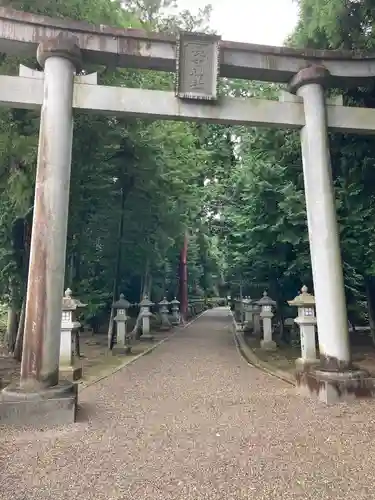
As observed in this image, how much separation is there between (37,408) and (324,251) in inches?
183

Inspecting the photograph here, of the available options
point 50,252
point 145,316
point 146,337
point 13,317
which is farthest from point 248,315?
point 50,252

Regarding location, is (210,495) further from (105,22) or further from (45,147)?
(105,22)

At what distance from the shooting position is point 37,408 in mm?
5348

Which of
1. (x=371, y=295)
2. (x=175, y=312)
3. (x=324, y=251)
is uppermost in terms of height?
(x=324, y=251)

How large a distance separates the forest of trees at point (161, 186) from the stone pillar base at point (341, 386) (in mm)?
3742

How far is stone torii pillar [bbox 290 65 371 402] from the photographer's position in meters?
A: 6.40

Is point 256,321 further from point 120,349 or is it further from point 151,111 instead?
point 151,111

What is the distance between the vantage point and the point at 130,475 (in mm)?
3834

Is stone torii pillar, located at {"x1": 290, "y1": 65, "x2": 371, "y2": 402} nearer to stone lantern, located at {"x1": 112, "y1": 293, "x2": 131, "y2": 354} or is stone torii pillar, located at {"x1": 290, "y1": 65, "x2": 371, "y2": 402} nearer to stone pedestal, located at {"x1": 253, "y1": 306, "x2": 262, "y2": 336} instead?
stone lantern, located at {"x1": 112, "y1": 293, "x2": 131, "y2": 354}

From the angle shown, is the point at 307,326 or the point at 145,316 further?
the point at 145,316

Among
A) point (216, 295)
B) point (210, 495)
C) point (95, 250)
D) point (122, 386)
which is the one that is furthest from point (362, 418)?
point (216, 295)

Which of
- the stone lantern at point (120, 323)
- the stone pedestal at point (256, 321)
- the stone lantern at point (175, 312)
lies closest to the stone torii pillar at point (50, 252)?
the stone lantern at point (120, 323)

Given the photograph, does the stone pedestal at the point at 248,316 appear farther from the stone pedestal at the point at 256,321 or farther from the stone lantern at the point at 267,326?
the stone lantern at the point at 267,326

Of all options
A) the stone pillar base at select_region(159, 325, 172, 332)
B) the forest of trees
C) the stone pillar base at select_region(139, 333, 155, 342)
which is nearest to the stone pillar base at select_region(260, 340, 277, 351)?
the forest of trees
